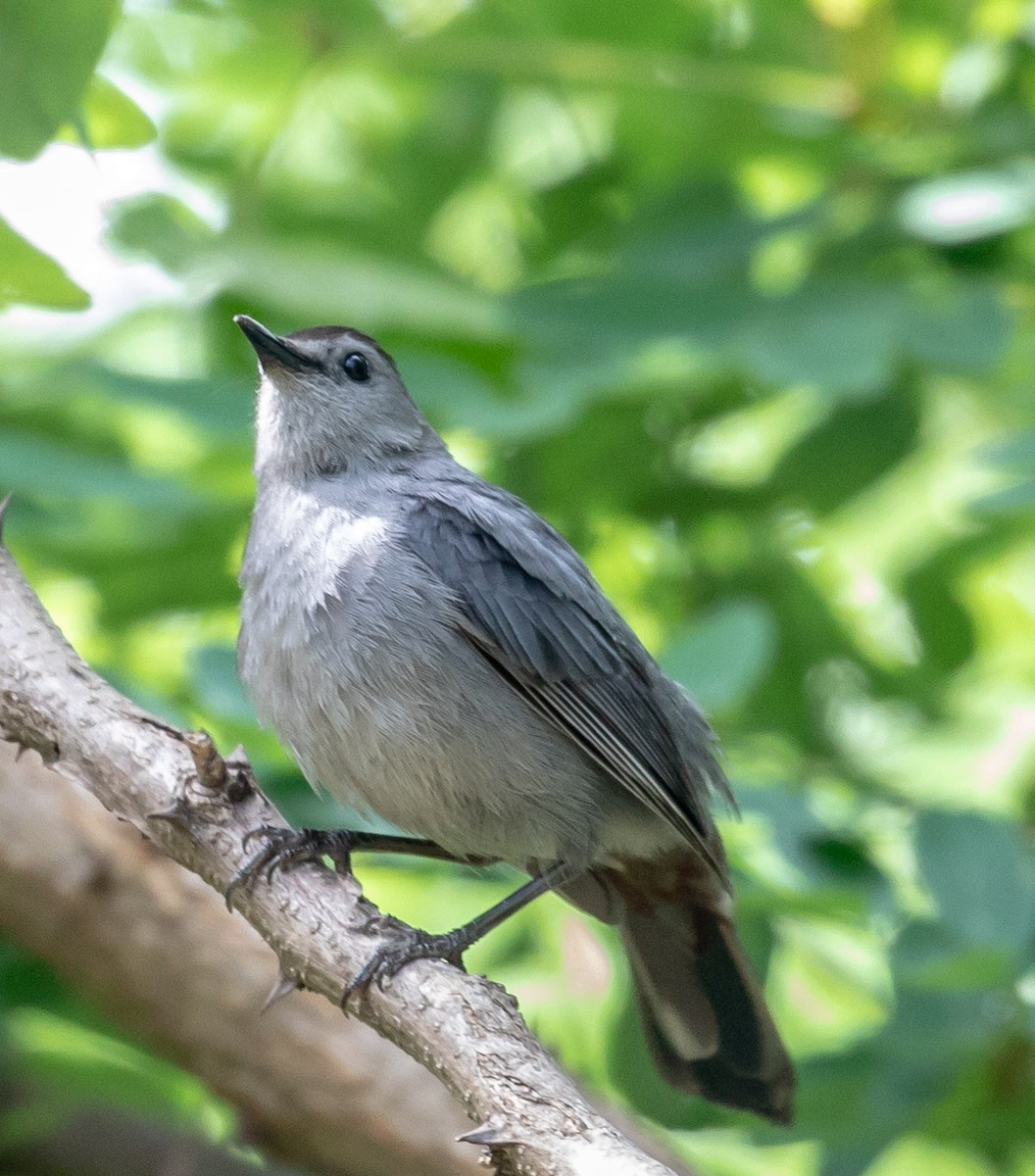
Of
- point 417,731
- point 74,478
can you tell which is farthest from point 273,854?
point 74,478

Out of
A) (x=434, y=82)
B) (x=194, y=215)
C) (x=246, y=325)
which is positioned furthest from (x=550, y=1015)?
(x=434, y=82)

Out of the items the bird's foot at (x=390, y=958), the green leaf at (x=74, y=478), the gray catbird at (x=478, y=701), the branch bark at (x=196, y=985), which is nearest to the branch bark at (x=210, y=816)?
the bird's foot at (x=390, y=958)

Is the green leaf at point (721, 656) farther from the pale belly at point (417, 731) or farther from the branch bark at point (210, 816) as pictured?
the branch bark at point (210, 816)

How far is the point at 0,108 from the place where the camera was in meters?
2.18

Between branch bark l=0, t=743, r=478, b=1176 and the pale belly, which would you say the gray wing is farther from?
branch bark l=0, t=743, r=478, b=1176

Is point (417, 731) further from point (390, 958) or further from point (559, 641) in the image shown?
point (390, 958)

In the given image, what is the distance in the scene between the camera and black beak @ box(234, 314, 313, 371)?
3820 mm

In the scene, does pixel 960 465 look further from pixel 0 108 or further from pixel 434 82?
pixel 0 108

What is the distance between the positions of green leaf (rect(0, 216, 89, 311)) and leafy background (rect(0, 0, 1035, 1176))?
1.03 metres

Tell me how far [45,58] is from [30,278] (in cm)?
43

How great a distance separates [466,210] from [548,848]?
2454 millimetres

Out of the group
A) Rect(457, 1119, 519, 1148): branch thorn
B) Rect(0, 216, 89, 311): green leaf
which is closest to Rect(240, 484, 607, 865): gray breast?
Rect(0, 216, 89, 311): green leaf

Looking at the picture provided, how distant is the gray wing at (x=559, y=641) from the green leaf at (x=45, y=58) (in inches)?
61.3

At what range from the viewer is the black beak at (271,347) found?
382cm
